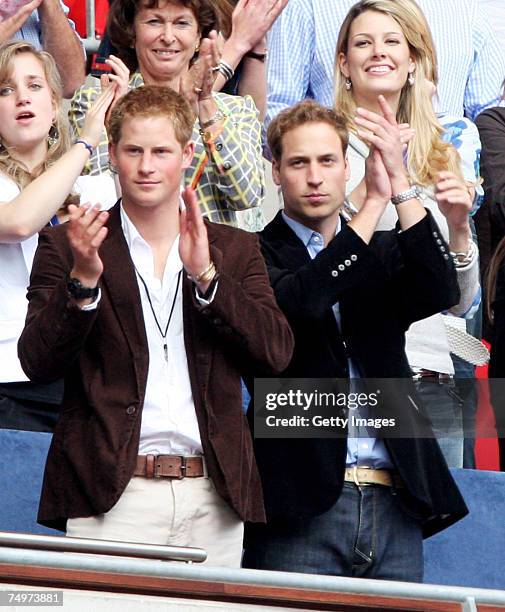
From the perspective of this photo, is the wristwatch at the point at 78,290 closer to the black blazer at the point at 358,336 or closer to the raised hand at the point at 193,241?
the raised hand at the point at 193,241

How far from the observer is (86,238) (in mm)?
3789

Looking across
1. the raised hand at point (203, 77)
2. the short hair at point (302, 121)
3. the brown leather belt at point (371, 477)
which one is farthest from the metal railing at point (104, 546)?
the raised hand at point (203, 77)

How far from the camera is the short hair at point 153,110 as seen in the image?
14.0ft

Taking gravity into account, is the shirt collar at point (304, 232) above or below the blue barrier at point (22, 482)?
above

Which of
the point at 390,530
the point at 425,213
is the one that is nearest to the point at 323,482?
the point at 390,530

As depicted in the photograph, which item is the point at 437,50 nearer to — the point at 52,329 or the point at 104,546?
the point at 52,329

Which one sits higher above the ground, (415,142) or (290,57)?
(290,57)

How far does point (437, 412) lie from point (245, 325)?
1.39 m

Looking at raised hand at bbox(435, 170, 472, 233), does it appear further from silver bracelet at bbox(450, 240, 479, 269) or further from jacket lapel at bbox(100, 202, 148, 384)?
jacket lapel at bbox(100, 202, 148, 384)

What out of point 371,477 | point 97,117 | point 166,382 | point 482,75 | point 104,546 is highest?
point 482,75

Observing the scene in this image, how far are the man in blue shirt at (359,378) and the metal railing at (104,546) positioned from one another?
88 cm

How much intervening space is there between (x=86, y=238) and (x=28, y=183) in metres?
1.24

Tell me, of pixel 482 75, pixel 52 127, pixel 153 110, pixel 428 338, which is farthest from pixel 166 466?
pixel 482 75

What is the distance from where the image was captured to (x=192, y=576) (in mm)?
3188
